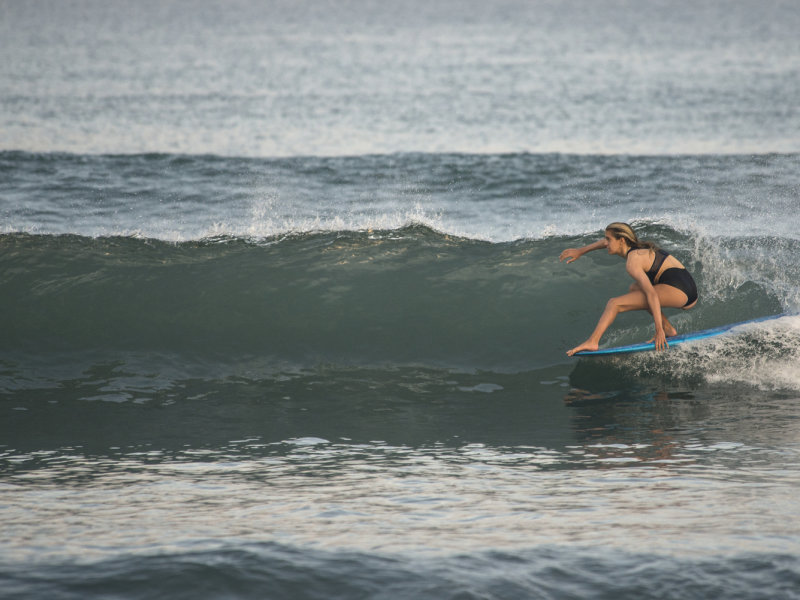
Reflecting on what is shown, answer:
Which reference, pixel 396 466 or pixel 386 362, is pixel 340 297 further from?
pixel 396 466

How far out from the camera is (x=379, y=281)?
33.8ft

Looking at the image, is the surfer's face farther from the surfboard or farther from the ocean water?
the ocean water

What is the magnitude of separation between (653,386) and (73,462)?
4.62 meters

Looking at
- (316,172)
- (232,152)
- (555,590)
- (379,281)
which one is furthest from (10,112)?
(555,590)

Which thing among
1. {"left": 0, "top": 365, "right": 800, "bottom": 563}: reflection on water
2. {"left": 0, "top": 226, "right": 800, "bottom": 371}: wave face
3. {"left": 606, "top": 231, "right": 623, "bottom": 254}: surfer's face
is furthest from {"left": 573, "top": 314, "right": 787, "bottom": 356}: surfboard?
{"left": 0, "top": 226, "right": 800, "bottom": 371}: wave face

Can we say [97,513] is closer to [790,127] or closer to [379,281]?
[379,281]

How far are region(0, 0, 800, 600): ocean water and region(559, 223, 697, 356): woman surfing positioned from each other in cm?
47

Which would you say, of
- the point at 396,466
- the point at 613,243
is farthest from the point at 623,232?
the point at 396,466

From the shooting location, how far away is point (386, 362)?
8656 millimetres

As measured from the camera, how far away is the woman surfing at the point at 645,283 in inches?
283

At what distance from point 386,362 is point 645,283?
2676mm

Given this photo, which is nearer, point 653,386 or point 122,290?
point 653,386

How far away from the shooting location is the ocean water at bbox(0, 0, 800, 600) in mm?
4098

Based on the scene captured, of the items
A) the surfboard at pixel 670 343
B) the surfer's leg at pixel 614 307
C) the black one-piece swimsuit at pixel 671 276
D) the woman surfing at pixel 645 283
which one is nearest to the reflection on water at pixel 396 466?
the surfboard at pixel 670 343
